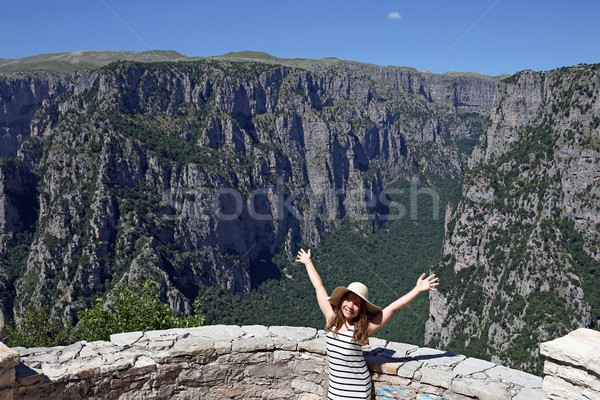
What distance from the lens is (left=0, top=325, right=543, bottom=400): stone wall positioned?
8.68 metres

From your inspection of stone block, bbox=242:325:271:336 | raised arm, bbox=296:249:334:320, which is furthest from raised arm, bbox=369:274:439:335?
stone block, bbox=242:325:271:336

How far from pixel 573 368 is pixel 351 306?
3451 mm

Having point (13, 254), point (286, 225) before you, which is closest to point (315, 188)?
point (286, 225)

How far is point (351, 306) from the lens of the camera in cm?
812

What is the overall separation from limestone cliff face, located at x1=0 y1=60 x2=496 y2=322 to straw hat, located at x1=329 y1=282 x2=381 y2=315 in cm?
9761

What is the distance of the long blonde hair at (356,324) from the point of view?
8008 mm

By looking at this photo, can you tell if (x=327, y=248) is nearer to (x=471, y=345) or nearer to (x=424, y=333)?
(x=424, y=333)

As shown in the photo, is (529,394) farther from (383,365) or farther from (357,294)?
(357,294)

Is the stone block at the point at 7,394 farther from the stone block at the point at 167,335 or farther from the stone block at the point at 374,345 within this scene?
the stone block at the point at 374,345

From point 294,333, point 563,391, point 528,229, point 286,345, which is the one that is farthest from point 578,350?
point 528,229

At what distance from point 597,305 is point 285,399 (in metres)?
96.4

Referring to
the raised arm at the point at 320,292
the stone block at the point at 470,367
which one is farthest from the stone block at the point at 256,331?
the stone block at the point at 470,367

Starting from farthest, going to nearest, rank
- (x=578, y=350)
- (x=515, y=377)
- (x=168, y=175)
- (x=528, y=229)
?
(x=168, y=175) < (x=528, y=229) < (x=515, y=377) < (x=578, y=350)

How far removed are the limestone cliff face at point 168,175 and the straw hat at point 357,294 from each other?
97611 mm
